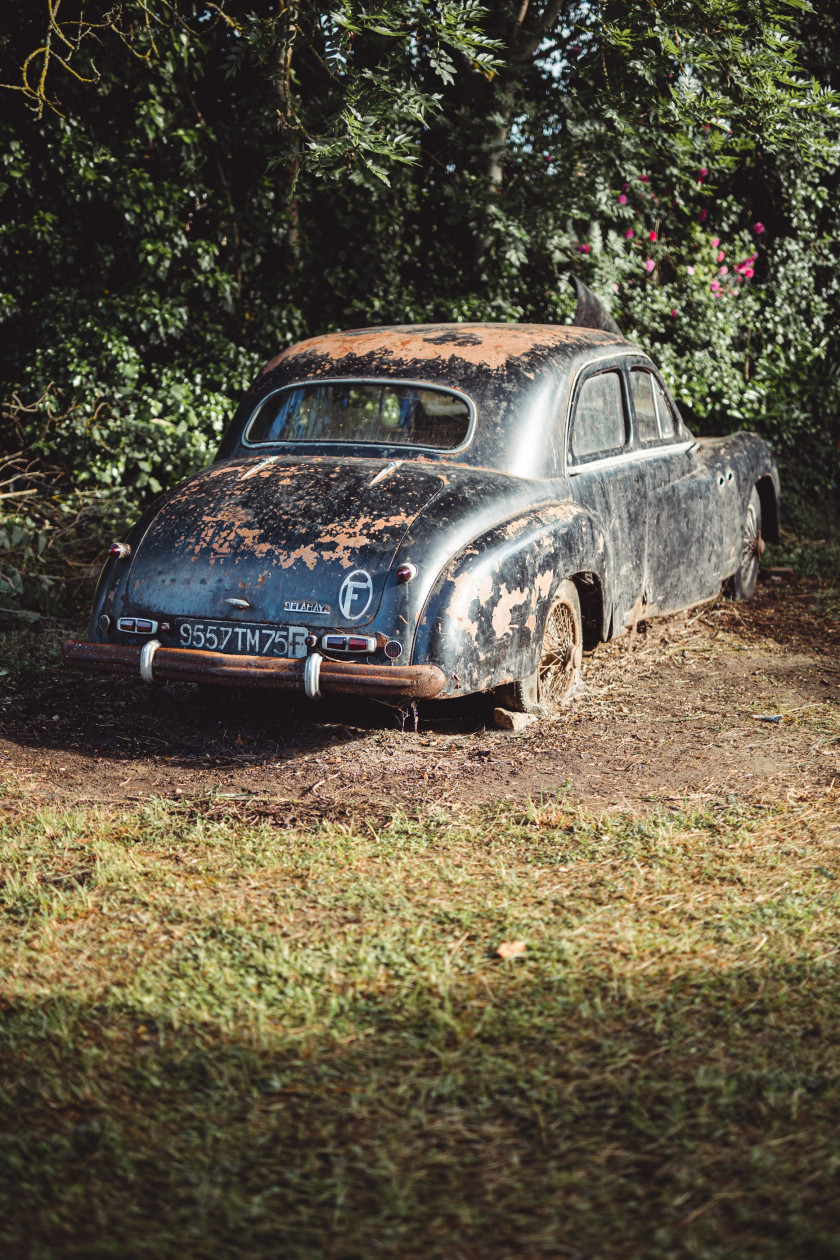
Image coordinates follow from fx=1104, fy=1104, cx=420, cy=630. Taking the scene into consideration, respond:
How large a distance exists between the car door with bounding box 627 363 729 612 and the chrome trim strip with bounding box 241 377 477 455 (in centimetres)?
128

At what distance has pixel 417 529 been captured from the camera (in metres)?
4.28

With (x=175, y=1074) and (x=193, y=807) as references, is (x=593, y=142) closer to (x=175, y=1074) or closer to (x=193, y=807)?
(x=193, y=807)

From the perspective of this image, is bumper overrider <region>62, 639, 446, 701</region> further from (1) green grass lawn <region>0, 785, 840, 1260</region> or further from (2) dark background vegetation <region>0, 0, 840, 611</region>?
(2) dark background vegetation <region>0, 0, 840, 611</region>

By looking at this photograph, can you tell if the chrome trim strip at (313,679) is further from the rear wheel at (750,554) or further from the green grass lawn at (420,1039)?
the rear wheel at (750,554)

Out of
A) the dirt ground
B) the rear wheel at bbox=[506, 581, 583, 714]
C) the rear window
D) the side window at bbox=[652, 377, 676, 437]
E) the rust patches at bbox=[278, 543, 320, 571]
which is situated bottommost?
the dirt ground

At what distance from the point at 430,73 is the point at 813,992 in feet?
27.6

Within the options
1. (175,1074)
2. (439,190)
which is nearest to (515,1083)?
(175,1074)

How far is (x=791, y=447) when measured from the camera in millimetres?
11055

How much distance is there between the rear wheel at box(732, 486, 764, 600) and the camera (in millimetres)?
7361

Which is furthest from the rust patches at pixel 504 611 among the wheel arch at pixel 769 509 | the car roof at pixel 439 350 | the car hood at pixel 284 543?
the wheel arch at pixel 769 509

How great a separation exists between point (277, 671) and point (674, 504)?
2831mm

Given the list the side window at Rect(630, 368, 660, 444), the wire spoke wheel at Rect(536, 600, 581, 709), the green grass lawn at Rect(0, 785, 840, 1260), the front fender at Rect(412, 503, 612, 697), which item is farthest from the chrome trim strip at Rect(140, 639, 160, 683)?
the side window at Rect(630, 368, 660, 444)

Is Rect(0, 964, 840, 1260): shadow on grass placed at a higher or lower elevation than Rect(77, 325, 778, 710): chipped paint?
lower

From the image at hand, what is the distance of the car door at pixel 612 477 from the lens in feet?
17.1
